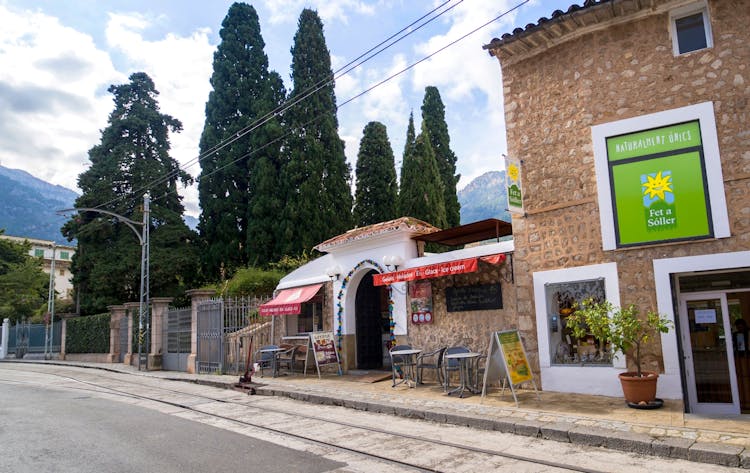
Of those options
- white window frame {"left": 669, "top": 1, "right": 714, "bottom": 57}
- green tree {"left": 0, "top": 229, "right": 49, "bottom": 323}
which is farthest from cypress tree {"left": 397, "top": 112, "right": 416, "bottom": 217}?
green tree {"left": 0, "top": 229, "right": 49, "bottom": 323}

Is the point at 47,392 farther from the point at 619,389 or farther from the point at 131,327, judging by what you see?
the point at 619,389

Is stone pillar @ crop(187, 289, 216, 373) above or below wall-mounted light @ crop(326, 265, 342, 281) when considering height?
below

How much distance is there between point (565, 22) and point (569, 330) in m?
6.17

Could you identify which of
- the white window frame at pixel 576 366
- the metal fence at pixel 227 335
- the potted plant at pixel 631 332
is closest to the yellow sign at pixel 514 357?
the white window frame at pixel 576 366

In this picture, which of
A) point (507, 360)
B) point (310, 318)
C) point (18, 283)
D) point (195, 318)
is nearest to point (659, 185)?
point (507, 360)

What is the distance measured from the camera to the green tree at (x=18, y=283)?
38062mm

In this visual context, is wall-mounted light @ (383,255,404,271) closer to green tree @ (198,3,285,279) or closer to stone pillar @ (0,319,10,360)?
green tree @ (198,3,285,279)

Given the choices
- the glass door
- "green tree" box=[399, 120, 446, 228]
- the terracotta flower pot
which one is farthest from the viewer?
"green tree" box=[399, 120, 446, 228]

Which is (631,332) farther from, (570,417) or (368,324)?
(368,324)

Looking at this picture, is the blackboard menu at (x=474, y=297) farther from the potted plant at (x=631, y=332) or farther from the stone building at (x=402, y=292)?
the potted plant at (x=631, y=332)

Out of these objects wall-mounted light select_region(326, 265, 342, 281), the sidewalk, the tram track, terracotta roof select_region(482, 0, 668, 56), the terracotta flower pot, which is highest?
terracotta roof select_region(482, 0, 668, 56)

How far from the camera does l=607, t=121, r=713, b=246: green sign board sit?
917 centimetres

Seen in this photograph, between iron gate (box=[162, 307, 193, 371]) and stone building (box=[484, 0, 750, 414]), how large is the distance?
43.1 feet

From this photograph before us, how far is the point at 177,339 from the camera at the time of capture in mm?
19953
